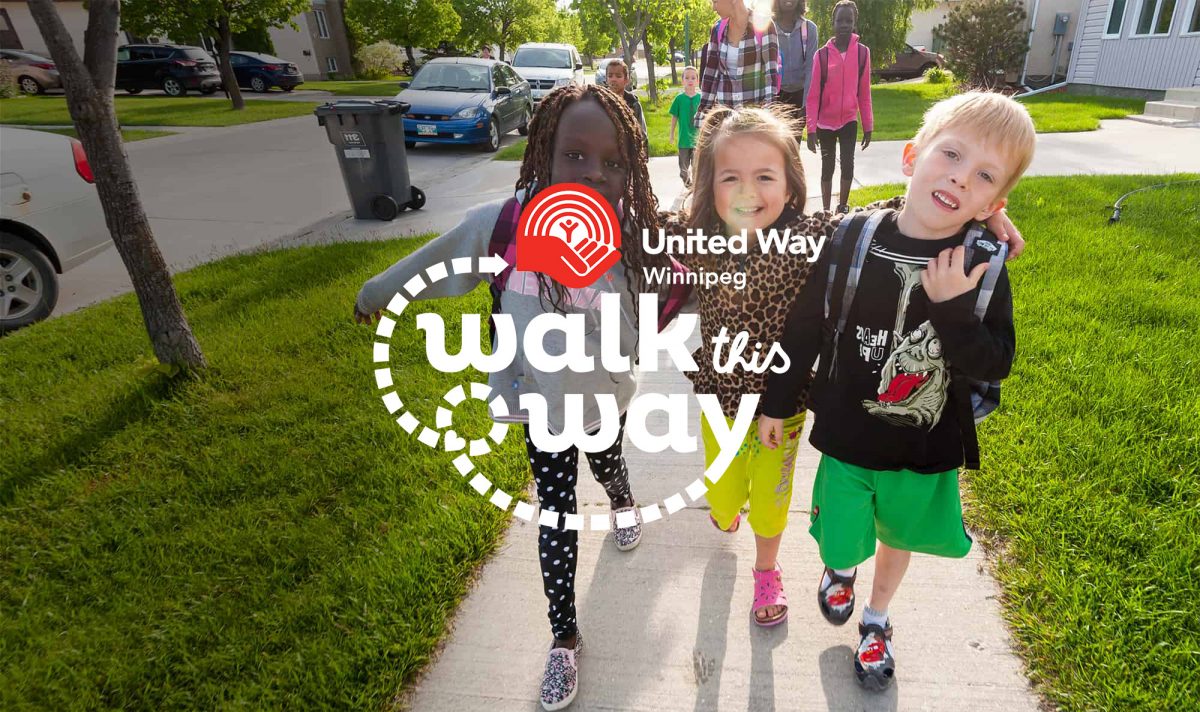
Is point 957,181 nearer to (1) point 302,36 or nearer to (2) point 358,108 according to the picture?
(2) point 358,108

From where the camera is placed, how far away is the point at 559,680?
1.92 metres

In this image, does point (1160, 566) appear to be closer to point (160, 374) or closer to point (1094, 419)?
point (1094, 419)

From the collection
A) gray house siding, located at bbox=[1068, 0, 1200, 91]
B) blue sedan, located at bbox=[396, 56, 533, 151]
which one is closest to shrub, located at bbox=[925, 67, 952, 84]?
gray house siding, located at bbox=[1068, 0, 1200, 91]

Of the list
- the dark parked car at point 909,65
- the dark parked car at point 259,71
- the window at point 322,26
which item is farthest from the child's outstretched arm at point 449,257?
the window at point 322,26

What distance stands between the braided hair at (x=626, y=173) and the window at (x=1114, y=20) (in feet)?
63.5

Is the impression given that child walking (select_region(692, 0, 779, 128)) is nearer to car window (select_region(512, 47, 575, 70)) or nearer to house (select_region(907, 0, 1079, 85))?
car window (select_region(512, 47, 575, 70))

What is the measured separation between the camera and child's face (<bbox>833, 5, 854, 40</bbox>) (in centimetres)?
518

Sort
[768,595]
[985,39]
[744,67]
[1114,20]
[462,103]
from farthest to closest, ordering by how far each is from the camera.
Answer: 1. [985,39]
2. [1114,20]
3. [462,103]
4. [744,67]
5. [768,595]

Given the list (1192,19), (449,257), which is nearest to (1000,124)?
(449,257)

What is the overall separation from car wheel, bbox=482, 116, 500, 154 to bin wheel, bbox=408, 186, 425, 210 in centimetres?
444

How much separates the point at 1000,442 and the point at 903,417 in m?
1.62

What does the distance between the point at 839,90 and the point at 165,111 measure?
20540mm

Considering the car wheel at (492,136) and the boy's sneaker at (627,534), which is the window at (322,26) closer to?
the car wheel at (492,136)

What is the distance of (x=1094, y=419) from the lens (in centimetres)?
293
